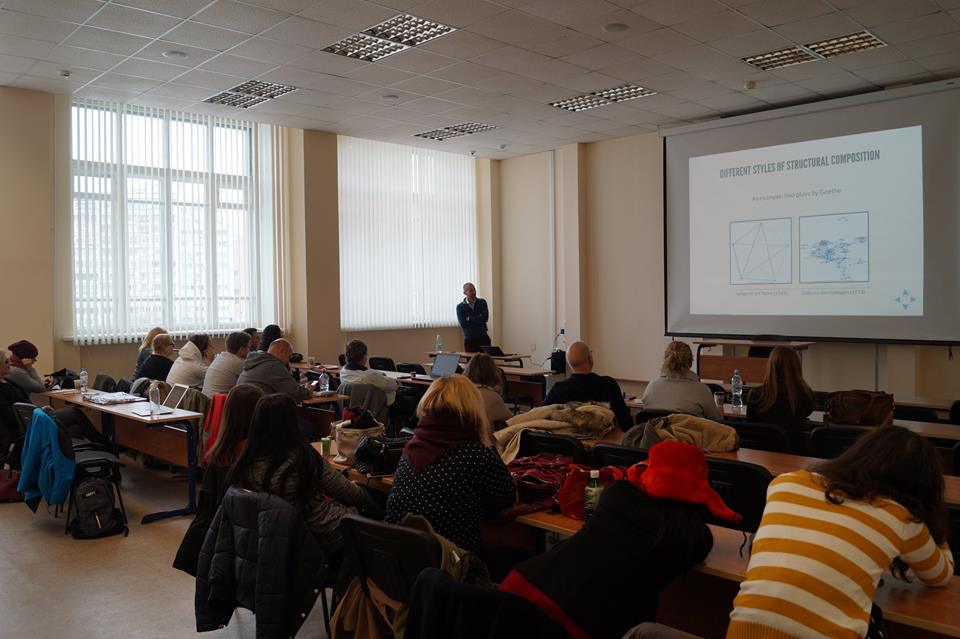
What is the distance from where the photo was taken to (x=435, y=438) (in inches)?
117

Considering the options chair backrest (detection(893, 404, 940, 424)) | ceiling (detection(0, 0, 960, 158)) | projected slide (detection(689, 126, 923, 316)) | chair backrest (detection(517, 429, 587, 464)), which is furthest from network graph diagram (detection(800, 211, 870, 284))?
chair backrest (detection(517, 429, 587, 464))

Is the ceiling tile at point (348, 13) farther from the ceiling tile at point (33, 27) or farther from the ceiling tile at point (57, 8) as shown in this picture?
the ceiling tile at point (33, 27)

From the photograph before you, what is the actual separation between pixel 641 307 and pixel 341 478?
27.2 feet

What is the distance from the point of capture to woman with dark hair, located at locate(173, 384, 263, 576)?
11.5 ft

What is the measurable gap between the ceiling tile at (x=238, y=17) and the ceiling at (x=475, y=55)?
0.05ft

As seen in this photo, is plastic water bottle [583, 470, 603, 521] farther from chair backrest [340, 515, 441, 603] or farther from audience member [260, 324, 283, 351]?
audience member [260, 324, 283, 351]

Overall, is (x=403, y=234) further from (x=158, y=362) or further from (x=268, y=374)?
(x=268, y=374)

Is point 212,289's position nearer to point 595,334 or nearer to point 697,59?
point 595,334

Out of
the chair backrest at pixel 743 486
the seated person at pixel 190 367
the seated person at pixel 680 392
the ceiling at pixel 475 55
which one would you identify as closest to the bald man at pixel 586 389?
the seated person at pixel 680 392

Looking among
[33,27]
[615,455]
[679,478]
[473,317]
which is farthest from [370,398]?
[473,317]

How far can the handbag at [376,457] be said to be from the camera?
3709 millimetres

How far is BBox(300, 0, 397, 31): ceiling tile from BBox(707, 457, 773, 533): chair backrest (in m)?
4.49

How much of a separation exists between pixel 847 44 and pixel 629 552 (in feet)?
21.9

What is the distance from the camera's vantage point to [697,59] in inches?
300
